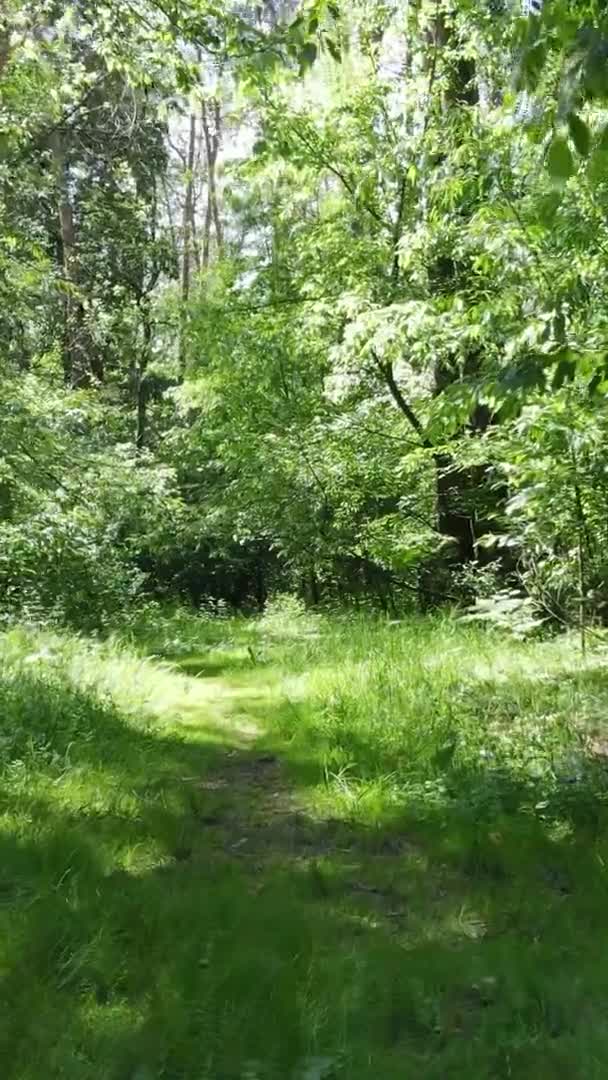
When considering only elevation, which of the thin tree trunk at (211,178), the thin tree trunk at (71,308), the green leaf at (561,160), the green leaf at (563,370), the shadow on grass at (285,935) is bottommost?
the shadow on grass at (285,935)

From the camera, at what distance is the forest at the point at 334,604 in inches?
99.6

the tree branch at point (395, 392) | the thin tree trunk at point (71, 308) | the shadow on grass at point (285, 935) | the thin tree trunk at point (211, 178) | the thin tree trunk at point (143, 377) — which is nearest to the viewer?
the shadow on grass at point (285, 935)

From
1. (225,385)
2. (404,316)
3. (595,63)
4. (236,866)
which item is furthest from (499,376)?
(225,385)

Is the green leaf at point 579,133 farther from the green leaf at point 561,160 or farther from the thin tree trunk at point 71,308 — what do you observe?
the thin tree trunk at point 71,308

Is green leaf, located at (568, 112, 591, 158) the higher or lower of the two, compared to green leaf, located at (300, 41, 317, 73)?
lower

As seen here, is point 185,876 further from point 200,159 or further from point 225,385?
point 200,159

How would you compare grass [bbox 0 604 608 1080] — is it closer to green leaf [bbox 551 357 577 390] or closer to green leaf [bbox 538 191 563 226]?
green leaf [bbox 551 357 577 390]

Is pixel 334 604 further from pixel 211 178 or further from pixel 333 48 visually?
pixel 211 178

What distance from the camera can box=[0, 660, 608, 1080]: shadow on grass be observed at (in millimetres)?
2326

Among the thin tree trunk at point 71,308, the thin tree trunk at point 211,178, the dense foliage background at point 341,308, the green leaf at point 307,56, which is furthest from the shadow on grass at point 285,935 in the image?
Result: the thin tree trunk at point 211,178

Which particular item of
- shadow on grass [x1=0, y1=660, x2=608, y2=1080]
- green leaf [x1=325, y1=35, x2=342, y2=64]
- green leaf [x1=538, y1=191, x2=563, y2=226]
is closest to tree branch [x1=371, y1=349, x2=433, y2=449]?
green leaf [x1=325, y1=35, x2=342, y2=64]

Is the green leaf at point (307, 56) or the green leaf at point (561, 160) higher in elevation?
the green leaf at point (307, 56)

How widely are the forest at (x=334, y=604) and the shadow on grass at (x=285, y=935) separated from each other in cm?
1

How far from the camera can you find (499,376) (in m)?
3.18
